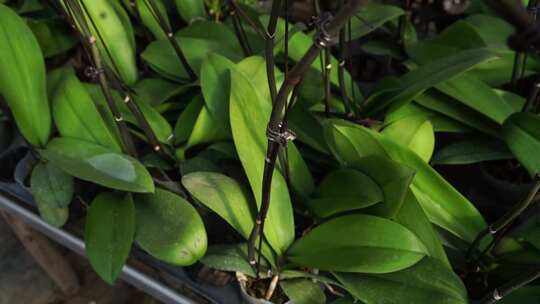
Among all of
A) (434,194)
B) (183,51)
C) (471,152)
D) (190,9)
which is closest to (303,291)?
(434,194)

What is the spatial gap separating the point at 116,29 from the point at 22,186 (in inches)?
10.4

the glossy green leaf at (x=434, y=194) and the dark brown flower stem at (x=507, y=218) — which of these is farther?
the glossy green leaf at (x=434, y=194)

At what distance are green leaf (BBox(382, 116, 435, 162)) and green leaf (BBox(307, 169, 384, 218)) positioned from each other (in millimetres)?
97

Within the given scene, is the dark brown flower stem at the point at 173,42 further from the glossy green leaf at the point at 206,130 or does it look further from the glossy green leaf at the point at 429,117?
the glossy green leaf at the point at 429,117

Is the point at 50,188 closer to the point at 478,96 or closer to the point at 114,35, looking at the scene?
the point at 114,35

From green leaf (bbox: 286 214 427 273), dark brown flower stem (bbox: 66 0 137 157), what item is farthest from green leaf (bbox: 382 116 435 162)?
dark brown flower stem (bbox: 66 0 137 157)

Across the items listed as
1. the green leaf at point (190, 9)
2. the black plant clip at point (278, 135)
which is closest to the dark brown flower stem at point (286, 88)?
the black plant clip at point (278, 135)

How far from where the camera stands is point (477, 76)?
0.74m

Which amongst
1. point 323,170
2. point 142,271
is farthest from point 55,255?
point 323,170

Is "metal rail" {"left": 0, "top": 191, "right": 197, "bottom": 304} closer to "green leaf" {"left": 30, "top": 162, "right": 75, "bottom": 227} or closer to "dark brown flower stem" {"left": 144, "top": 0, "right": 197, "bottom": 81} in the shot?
"green leaf" {"left": 30, "top": 162, "right": 75, "bottom": 227}

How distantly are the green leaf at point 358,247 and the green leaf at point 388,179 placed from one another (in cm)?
2

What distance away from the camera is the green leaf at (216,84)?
0.65 m

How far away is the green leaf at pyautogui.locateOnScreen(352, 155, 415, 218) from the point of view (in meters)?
0.51

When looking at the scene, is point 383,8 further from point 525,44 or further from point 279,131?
point 525,44
